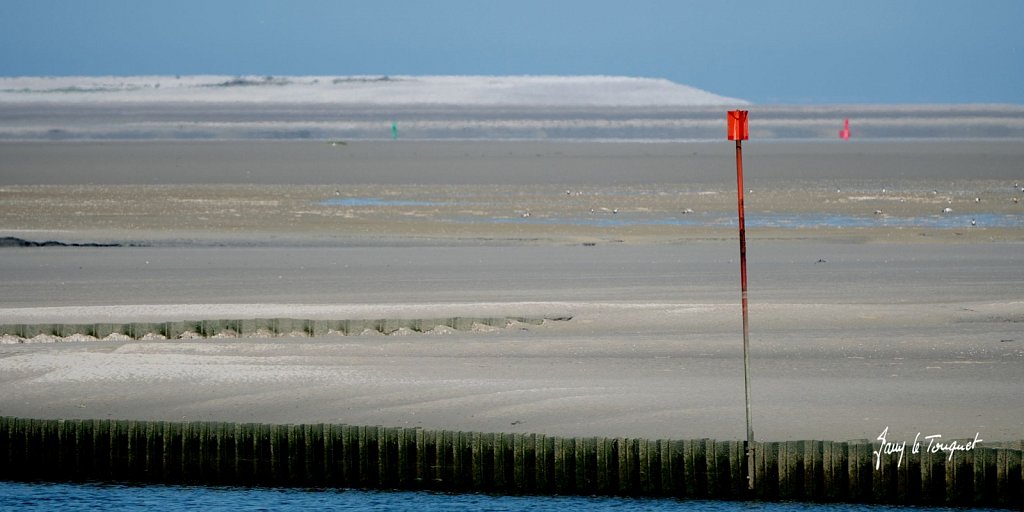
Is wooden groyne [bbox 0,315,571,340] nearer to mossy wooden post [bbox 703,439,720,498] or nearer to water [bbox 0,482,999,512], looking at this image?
water [bbox 0,482,999,512]

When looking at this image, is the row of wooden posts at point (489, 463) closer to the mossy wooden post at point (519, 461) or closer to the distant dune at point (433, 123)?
the mossy wooden post at point (519, 461)

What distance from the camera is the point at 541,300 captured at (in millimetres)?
15656

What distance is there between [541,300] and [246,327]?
3501mm

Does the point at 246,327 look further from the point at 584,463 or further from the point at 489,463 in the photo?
the point at 584,463

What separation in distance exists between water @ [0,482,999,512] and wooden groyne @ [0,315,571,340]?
364 centimetres

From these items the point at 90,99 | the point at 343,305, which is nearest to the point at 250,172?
the point at 343,305

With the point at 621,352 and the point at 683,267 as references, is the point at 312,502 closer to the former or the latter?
the point at 621,352

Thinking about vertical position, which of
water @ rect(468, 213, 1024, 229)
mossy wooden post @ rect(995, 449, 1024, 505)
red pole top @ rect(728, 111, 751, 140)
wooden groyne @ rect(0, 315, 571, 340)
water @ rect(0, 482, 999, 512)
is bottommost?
water @ rect(0, 482, 999, 512)

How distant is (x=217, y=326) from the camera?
1337 cm

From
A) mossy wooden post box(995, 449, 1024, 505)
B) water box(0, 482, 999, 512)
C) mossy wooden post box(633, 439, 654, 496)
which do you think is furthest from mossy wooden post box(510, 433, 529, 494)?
mossy wooden post box(995, 449, 1024, 505)

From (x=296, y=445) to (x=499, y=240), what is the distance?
12.8 meters

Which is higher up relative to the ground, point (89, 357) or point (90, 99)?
point (90, 99)

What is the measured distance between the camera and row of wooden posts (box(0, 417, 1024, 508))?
9.02m

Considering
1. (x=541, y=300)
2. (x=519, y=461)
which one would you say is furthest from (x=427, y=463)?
(x=541, y=300)
